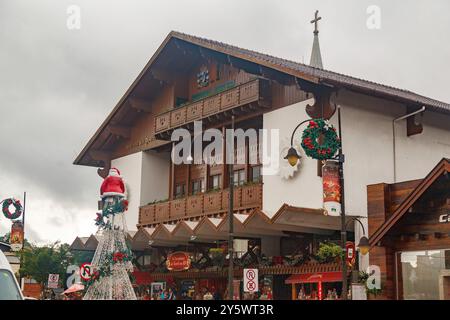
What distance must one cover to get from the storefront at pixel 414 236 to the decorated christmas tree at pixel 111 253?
8075 mm

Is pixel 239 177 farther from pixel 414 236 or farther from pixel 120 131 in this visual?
pixel 414 236

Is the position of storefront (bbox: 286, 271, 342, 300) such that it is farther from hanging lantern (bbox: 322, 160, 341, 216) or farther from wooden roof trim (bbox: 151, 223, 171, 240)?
wooden roof trim (bbox: 151, 223, 171, 240)

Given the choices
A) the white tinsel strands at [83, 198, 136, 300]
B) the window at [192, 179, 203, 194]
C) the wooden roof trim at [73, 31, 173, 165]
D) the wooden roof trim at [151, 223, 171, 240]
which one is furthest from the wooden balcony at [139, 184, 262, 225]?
the white tinsel strands at [83, 198, 136, 300]

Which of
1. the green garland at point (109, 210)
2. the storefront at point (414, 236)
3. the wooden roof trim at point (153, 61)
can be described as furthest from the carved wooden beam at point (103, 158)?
the storefront at point (414, 236)

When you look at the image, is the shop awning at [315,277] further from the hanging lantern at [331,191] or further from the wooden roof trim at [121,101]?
the wooden roof trim at [121,101]

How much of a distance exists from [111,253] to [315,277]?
32.8ft

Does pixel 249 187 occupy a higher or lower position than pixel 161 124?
lower

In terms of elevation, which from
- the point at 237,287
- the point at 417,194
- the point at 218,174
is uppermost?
the point at 218,174

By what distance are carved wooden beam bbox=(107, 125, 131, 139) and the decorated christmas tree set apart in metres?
21.6

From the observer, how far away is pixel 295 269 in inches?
1147

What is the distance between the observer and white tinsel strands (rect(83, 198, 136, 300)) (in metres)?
21.4
